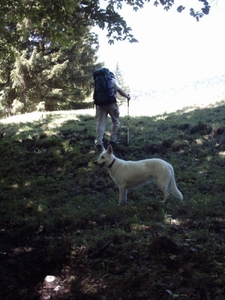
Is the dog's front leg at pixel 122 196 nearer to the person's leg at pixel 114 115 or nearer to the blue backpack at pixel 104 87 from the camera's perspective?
the blue backpack at pixel 104 87

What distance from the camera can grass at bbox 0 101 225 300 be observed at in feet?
12.8

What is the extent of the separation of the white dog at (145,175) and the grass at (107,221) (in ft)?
1.02

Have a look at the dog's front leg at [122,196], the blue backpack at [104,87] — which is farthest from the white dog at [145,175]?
the blue backpack at [104,87]

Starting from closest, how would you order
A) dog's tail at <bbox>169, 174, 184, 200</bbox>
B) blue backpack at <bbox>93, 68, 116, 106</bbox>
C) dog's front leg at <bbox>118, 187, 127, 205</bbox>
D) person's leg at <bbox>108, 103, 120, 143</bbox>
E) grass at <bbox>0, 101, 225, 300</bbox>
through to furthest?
1. grass at <bbox>0, 101, 225, 300</bbox>
2. dog's tail at <bbox>169, 174, 184, 200</bbox>
3. dog's front leg at <bbox>118, 187, 127, 205</bbox>
4. blue backpack at <bbox>93, 68, 116, 106</bbox>
5. person's leg at <bbox>108, 103, 120, 143</bbox>

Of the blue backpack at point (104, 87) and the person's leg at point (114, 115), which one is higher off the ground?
the blue backpack at point (104, 87)

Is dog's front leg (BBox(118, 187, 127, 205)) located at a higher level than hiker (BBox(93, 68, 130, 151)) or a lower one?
lower

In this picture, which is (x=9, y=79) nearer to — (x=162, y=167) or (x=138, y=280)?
(x=162, y=167)

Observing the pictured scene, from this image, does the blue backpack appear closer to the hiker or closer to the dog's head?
the hiker

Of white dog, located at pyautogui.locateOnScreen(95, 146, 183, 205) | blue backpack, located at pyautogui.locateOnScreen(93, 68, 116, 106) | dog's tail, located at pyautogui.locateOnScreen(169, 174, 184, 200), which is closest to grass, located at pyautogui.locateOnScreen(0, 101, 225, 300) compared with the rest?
dog's tail, located at pyautogui.locateOnScreen(169, 174, 184, 200)

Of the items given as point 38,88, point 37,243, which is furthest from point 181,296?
point 38,88

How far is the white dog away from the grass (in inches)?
12.3

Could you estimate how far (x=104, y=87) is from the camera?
33.3ft

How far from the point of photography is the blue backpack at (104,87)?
33.2 ft

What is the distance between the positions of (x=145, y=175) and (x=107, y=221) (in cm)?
153
